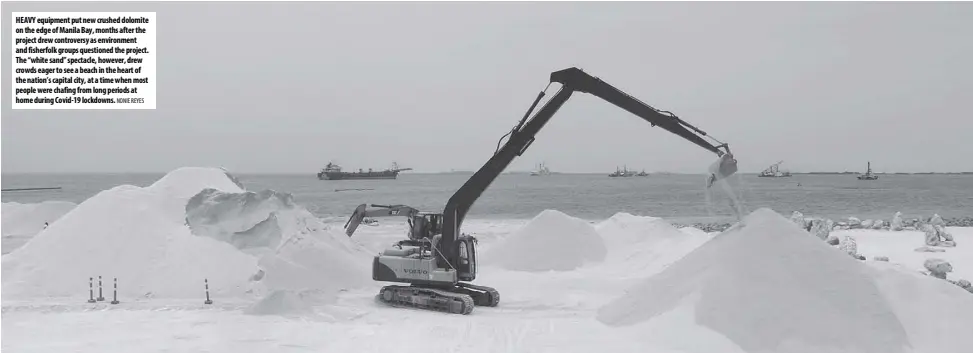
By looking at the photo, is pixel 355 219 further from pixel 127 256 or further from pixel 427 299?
pixel 127 256

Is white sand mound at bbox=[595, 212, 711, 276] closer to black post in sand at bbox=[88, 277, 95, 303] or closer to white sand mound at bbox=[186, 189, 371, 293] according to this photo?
white sand mound at bbox=[186, 189, 371, 293]

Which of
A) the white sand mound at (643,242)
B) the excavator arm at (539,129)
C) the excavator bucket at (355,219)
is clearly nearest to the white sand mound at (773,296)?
the excavator arm at (539,129)

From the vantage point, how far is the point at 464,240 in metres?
11.9

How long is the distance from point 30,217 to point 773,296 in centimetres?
2827

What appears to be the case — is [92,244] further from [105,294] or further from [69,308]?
[69,308]

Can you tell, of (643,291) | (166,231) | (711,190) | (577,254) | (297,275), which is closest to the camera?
(643,291)

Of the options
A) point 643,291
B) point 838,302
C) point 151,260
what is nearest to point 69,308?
point 151,260

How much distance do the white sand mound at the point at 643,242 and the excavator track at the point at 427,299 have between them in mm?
6106

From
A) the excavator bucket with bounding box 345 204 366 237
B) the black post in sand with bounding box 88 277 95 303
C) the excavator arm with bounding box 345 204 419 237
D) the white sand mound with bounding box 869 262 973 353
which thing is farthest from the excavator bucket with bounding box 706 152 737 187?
the black post in sand with bounding box 88 277 95 303

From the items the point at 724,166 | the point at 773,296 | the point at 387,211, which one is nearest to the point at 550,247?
the point at 387,211

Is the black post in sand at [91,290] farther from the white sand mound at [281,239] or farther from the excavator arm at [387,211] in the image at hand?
the excavator arm at [387,211]

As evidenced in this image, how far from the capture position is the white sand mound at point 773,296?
27.3 feet

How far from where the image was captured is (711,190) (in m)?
11.1

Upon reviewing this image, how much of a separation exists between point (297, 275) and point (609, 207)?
161 feet
